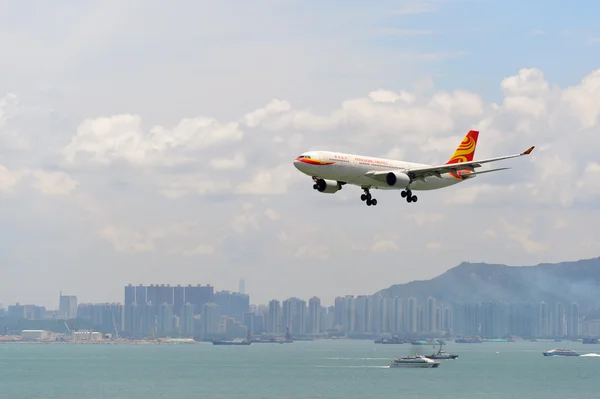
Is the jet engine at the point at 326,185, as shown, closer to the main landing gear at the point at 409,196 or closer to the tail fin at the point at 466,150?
the main landing gear at the point at 409,196

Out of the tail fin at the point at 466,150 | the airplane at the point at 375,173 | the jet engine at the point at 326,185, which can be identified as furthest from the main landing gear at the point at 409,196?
the tail fin at the point at 466,150

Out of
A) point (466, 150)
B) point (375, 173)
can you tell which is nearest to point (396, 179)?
point (375, 173)

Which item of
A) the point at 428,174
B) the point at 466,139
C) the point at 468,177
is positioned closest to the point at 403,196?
the point at 428,174

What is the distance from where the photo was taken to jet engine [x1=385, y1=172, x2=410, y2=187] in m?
130

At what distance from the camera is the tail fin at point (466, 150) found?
162m

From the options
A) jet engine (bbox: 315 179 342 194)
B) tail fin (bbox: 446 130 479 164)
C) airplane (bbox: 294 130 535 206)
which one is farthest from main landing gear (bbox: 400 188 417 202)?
tail fin (bbox: 446 130 479 164)

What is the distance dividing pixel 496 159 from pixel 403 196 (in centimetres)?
1349

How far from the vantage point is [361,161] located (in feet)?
422

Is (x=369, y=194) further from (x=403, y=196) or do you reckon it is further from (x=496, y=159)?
(x=496, y=159)

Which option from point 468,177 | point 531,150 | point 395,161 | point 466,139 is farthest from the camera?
point 466,139

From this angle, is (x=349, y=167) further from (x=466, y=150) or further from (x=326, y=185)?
(x=466, y=150)

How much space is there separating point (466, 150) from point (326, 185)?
40465 millimetres

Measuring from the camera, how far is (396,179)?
130m

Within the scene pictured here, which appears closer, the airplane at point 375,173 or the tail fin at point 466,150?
the airplane at point 375,173
